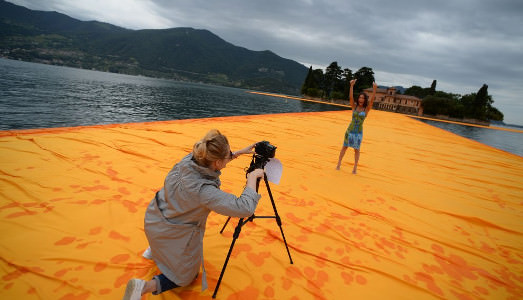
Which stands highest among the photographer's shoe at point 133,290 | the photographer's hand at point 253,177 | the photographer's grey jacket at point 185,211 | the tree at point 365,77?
the tree at point 365,77

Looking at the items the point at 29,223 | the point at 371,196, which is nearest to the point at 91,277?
the point at 29,223

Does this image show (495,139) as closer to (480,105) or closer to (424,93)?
(480,105)

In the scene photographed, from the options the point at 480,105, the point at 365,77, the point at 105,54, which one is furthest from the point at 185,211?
the point at 105,54

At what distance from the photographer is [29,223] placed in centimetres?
246

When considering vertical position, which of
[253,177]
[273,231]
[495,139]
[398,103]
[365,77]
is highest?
[365,77]

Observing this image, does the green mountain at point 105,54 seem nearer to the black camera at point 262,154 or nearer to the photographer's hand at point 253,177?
the black camera at point 262,154

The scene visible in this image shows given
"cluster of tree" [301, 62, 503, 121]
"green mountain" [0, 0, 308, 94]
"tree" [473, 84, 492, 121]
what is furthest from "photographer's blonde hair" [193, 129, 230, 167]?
"green mountain" [0, 0, 308, 94]

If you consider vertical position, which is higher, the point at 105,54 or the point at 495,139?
the point at 105,54

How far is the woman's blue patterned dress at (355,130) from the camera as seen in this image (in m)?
4.89

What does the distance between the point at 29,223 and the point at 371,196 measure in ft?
16.6

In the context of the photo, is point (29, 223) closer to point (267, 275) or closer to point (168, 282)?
point (168, 282)

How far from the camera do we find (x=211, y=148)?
155 centimetres

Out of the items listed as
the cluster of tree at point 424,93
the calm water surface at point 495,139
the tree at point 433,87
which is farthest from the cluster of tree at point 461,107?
the calm water surface at point 495,139

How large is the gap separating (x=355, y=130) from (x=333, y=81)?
85.9 meters
